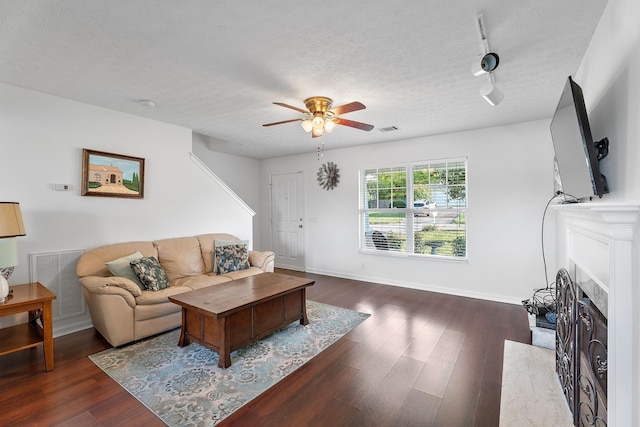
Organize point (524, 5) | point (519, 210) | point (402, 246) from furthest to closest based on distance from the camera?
point (402, 246)
point (519, 210)
point (524, 5)

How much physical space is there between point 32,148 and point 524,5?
4.26 m

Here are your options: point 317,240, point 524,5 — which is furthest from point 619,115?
point 317,240

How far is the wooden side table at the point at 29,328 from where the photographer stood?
2.23 metres

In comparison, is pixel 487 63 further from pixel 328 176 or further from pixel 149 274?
pixel 328 176

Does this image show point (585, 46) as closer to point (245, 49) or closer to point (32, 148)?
point (245, 49)

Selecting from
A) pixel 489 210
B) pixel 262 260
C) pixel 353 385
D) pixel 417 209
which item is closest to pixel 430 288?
pixel 417 209

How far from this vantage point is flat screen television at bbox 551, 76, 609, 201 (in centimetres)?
146

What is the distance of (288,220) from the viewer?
6.37m

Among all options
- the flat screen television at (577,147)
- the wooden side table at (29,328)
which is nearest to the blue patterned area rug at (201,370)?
the wooden side table at (29,328)

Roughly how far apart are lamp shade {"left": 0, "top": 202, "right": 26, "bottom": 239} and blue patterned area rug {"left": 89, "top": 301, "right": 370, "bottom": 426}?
123cm

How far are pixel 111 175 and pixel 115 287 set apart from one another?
4.90ft

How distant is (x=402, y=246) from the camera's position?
4945 millimetres

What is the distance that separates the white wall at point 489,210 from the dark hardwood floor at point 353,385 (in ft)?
3.15

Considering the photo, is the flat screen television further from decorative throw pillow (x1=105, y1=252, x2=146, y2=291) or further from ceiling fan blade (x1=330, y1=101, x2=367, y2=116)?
decorative throw pillow (x1=105, y1=252, x2=146, y2=291)
